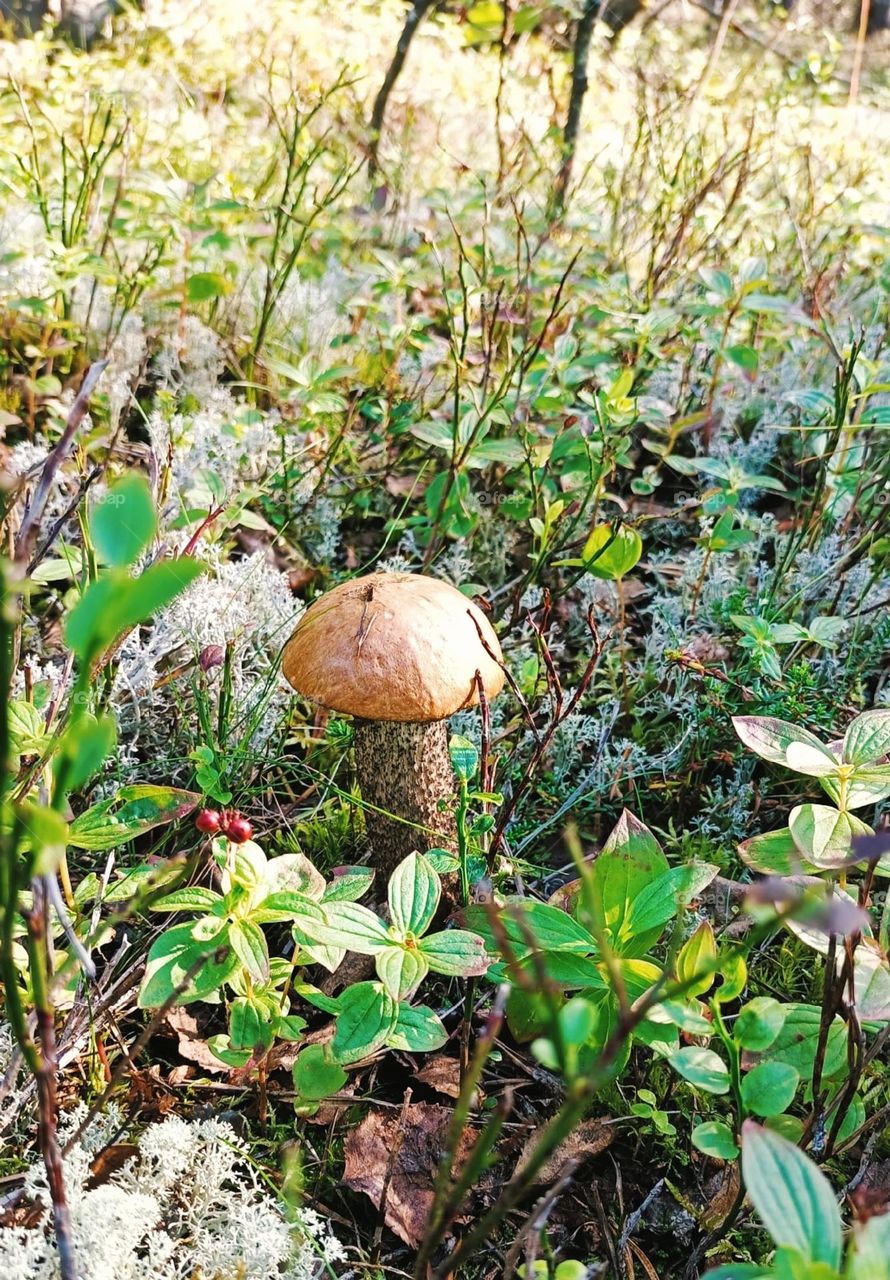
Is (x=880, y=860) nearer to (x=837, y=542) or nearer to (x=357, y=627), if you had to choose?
(x=357, y=627)

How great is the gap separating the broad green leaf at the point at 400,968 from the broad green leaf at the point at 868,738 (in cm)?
76

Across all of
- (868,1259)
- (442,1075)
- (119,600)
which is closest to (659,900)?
(442,1075)

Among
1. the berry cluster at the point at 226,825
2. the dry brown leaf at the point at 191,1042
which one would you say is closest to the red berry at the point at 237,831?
the berry cluster at the point at 226,825

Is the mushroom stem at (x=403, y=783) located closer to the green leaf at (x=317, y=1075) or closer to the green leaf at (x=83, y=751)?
the green leaf at (x=317, y=1075)

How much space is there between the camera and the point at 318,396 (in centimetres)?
252

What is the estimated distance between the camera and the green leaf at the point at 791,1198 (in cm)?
87

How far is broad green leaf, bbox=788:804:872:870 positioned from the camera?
1.47 metres

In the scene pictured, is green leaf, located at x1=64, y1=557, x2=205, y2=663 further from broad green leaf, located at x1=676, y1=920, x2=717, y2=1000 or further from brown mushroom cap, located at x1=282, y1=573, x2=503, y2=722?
brown mushroom cap, located at x1=282, y1=573, x2=503, y2=722

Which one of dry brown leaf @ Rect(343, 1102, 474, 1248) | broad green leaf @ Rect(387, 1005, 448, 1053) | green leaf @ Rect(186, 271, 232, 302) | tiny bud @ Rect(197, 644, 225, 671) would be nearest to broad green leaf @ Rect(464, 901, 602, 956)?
broad green leaf @ Rect(387, 1005, 448, 1053)

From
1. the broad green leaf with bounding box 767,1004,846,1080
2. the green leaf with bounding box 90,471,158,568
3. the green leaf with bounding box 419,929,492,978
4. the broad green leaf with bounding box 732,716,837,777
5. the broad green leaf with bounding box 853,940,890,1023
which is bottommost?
the broad green leaf with bounding box 767,1004,846,1080

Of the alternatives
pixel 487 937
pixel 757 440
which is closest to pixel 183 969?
pixel 487 937

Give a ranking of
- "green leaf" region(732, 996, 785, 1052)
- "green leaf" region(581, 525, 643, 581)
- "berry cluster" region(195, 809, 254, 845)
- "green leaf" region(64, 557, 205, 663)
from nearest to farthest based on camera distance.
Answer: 1. "green leaf" region(64, 557, 205, 663)
2. "green leaf" region(732, 996, 785, 1052)
3. "berry cluster" region(195, 809, 254, 845)
4. "green leaf" region(581, 525, 643, 581)

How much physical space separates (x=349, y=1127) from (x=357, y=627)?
832 mm

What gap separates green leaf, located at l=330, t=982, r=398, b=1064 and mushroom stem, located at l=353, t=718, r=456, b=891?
0.44 meters
